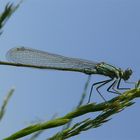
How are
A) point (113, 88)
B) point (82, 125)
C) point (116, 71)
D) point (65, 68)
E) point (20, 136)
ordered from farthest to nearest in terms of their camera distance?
point (65, 68) < point (116, 71) < point (113, 88) < point (82, 125) < point (20, 136)

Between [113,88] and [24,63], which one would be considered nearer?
[113,88]

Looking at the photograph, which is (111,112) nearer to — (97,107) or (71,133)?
(97,107)

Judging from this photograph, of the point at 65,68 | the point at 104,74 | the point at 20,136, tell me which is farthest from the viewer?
the point at 65,68

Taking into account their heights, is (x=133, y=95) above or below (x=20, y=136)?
above

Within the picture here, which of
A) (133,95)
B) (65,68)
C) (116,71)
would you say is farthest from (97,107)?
(65,68)

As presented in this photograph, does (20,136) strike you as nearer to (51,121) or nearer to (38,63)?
(51,121)

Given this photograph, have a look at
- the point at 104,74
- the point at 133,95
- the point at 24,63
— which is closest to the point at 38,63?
the point at 24,63
